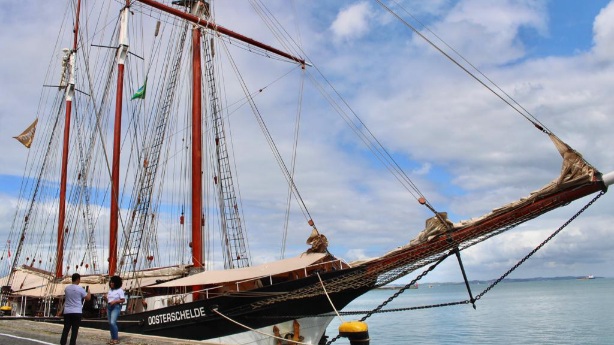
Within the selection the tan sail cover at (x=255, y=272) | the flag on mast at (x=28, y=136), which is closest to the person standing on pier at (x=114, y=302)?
the tan sail cover at (x=255, y=272)

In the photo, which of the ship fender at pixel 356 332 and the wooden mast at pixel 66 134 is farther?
the wooden mast at pixel 66 134

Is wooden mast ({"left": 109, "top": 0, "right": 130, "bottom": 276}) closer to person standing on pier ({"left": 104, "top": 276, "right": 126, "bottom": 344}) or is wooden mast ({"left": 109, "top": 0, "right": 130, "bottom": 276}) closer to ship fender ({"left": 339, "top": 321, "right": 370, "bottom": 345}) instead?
person standing on pier ({"left": 104, "top": 276, "right": 126, "bottom": 344})

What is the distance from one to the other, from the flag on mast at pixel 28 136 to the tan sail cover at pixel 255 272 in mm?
23723

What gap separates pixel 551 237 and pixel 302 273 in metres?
7.41

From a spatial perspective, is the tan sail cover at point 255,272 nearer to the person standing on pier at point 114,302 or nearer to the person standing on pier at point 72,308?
the person standing on pier at point 114,302

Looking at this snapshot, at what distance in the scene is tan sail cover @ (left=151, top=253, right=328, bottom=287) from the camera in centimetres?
1669

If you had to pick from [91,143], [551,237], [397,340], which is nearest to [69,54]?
[91,143]

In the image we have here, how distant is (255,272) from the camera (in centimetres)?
1708

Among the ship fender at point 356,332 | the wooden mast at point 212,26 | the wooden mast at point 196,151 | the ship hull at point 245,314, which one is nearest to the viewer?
the ship fender at point 356,332

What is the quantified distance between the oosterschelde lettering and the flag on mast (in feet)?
77.3

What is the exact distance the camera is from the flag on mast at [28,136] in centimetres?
3584

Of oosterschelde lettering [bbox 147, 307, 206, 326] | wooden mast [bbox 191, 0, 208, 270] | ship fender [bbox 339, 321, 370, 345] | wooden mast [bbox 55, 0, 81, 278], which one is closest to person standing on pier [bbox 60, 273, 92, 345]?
ship fender [bbox 339, 321, 370, 345]

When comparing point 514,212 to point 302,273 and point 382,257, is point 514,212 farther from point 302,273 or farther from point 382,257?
point 302,273

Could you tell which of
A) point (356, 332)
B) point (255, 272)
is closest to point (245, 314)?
point (255, 272)
